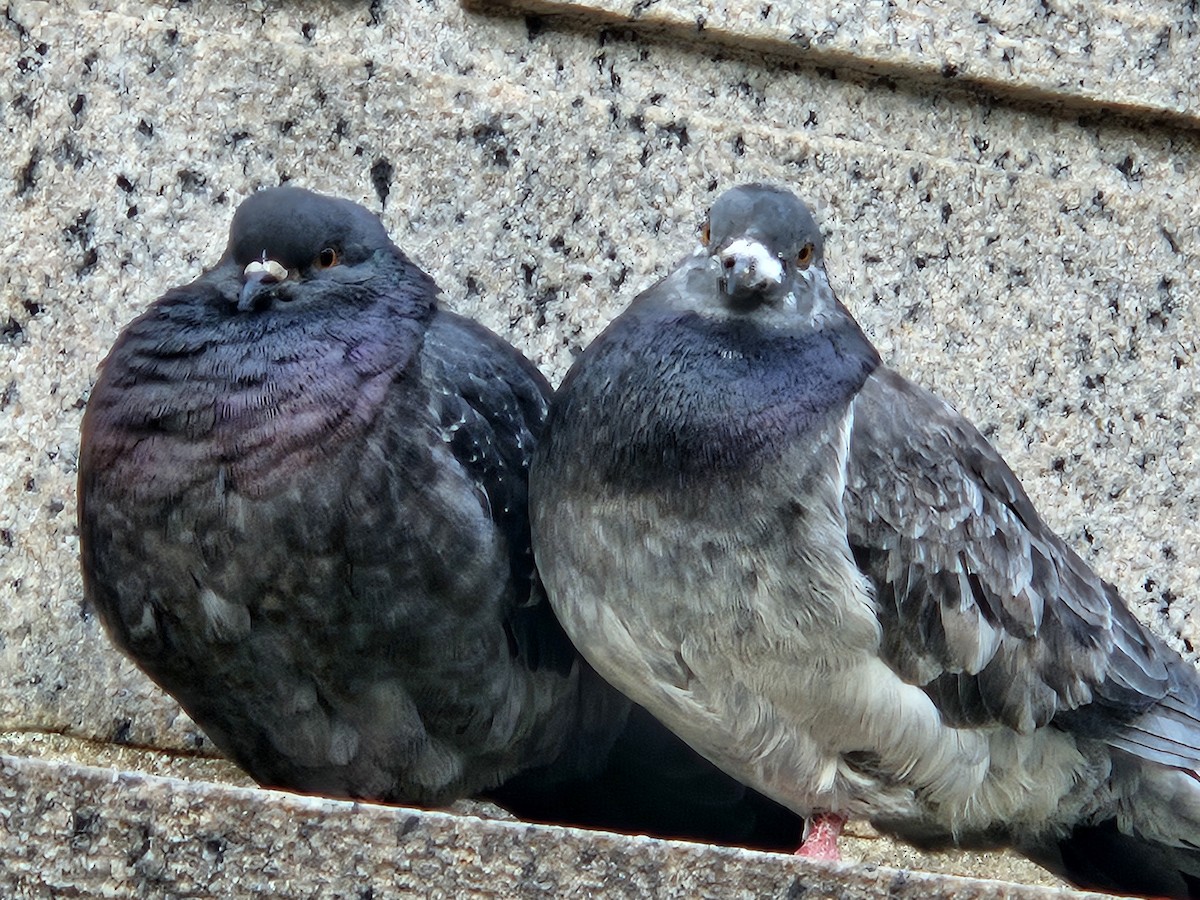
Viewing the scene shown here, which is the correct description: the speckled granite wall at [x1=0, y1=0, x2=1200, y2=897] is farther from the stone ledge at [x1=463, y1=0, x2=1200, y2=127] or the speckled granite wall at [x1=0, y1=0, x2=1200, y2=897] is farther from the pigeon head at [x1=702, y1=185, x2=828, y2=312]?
the pigeon head at [x1=702, y1=185, x2=828, y2=312]

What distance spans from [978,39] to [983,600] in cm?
172

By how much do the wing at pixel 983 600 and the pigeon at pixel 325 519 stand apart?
78cm

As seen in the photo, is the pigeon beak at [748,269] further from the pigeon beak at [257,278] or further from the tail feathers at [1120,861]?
the tail feathers at [1120,861]

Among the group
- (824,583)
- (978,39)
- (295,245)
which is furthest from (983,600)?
(978,39)

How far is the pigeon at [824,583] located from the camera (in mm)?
3402

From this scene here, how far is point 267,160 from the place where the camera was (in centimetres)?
427

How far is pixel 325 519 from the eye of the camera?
342 centimetres

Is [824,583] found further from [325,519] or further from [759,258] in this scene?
[325,519]

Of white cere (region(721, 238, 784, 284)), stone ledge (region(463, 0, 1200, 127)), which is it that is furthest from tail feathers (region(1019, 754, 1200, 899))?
stone ledge (region(463, 0, 1200, 127))

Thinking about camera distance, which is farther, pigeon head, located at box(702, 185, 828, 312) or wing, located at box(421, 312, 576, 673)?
wing, located at box(421, 312, 576, 673)

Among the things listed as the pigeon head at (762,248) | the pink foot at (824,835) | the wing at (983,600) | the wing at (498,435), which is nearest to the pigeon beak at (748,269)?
the pigeon head at (762,248)

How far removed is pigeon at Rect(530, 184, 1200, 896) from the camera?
3.40 meters

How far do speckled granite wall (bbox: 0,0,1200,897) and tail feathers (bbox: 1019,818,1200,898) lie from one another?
25.6 inches

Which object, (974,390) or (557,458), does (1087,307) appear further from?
(557,458)
